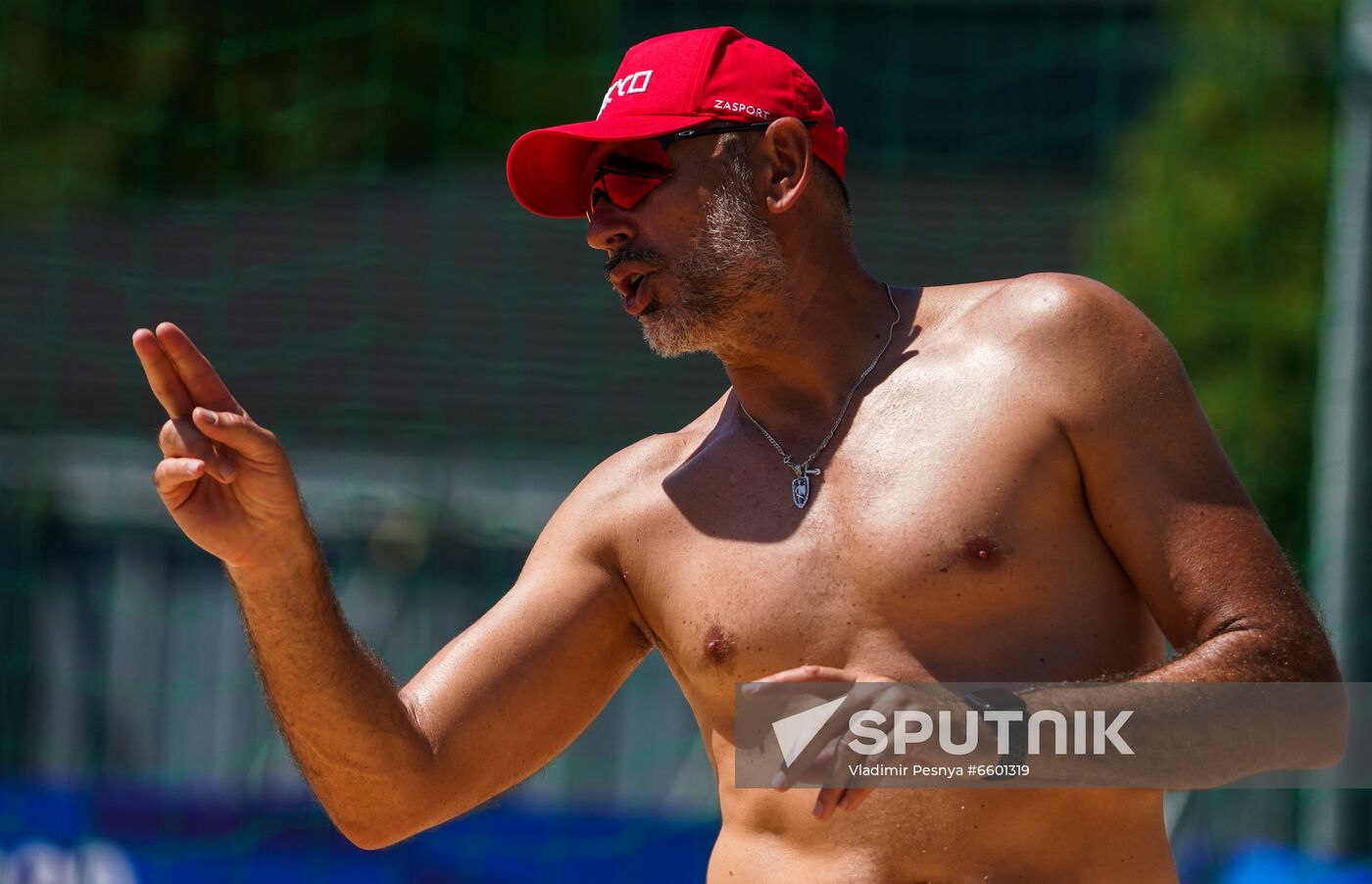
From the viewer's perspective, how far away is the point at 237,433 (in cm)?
234

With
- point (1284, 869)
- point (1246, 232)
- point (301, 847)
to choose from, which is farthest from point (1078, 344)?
point (1246, 232)

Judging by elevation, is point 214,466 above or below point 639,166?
below

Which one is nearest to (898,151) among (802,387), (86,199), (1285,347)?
(1285,347)

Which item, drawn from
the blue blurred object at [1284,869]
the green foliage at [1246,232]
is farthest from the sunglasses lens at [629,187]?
the green foliage at [1246,232]

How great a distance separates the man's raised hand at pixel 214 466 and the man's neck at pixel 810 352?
0.72 m

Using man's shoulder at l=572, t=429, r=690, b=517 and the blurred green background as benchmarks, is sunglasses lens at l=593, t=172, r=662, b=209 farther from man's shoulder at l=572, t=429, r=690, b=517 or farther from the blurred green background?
the blurred green background

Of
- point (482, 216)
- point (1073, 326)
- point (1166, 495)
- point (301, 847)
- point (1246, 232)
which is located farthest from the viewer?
point (482, 216)

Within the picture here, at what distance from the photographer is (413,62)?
11898 millimetres

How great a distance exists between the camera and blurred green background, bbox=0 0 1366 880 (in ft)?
31.6

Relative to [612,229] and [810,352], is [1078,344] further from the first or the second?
[612,229]

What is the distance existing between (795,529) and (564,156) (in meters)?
0.72

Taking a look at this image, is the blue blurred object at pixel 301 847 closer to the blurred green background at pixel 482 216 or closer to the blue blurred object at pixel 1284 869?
the blue blurred object at pixel 1284 869

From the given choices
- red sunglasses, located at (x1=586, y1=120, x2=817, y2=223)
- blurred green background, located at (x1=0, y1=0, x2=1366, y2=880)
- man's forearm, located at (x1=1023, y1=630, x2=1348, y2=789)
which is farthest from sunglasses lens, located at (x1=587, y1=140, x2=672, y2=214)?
blurred green background, located at (x1=0, y1=0, x2=1366, y2=880)

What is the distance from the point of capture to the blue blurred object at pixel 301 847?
5062 millimetres
